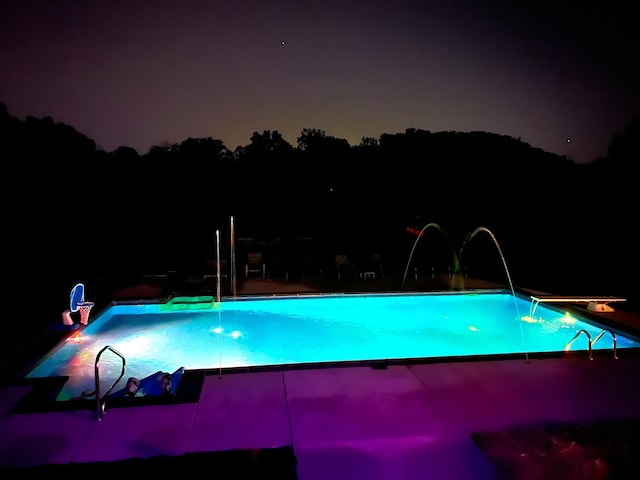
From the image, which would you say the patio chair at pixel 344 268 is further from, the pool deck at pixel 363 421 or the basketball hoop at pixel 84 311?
the pool deck at pixel 363 421

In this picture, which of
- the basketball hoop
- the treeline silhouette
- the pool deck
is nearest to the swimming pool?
the basketball hoop

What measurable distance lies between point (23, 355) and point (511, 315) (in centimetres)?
847

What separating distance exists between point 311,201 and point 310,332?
41.8 ft

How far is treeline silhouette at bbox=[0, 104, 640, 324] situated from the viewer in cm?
1299

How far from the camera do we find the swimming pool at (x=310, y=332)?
644 cm

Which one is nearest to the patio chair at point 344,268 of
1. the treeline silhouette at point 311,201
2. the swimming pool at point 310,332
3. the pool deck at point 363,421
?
the treeline silhouette at point 311,201

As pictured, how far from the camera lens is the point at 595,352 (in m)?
5.17

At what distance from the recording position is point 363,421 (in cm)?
361

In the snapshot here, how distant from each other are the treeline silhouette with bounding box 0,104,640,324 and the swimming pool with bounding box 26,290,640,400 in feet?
7.01

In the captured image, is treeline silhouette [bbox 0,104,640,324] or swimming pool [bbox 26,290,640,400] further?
treeline silhouette [bbox 0,104,640,324]

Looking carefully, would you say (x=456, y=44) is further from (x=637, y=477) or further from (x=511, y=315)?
(x=637, y=477)

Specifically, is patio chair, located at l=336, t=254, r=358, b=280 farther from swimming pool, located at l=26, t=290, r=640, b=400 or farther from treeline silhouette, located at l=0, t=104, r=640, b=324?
swimming pool, located at l=26, t=290, r=640, b=400

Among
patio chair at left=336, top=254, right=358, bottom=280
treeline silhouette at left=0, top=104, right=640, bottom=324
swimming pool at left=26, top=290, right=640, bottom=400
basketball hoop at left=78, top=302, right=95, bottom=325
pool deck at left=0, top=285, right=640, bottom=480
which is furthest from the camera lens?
treeline silhouette at left=0, top=104, right=640, bottom=324

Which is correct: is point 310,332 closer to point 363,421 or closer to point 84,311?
point 84,311
